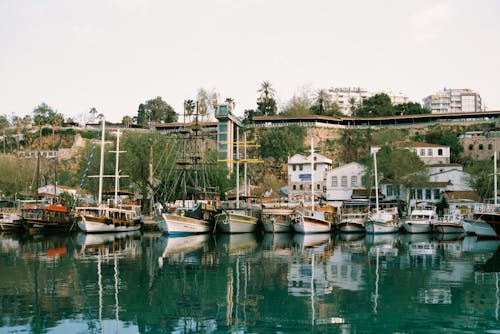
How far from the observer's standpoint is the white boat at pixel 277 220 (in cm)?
5494

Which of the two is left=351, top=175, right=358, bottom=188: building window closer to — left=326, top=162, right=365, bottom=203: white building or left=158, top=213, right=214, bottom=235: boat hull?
left=326, top=162, right=365, bottom=203: white building

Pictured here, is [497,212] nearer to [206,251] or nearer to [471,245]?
[471,245]

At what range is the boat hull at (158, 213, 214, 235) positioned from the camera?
50531 millimetres

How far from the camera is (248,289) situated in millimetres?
23391

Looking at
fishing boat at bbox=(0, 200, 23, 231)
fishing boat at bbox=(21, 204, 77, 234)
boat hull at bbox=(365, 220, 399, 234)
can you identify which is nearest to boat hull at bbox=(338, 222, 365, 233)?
boat hull at bbox=(365, 220, 399, 234)

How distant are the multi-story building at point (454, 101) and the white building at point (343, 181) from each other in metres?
110

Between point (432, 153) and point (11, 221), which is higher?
point (432, 153)

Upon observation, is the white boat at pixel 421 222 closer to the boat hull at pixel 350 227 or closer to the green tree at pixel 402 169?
the boat hull at pixel 350 227

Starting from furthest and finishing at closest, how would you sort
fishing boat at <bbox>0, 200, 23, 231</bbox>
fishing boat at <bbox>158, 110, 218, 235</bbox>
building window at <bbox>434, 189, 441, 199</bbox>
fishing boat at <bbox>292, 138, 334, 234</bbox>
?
building window at <bbox>434, 189, 441, 199</bbox> → fishing boat at <bbox>0, 200, 23, 231</bbox> → fishing boat at <bbox>292, 138, 334, 234</bbox> → fishing boat at <bbox>158, 110, 218, 235</bbox>

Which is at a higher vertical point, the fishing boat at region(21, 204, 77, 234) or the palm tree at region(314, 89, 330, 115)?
the palm tree at region(314, 89, 330, 115)

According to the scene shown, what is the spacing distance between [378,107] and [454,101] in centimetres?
8469

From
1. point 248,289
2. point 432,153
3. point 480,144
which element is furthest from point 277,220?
point 480,144

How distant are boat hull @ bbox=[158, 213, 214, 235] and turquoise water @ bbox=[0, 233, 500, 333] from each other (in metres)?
10.2

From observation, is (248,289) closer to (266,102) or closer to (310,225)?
(310,225)
